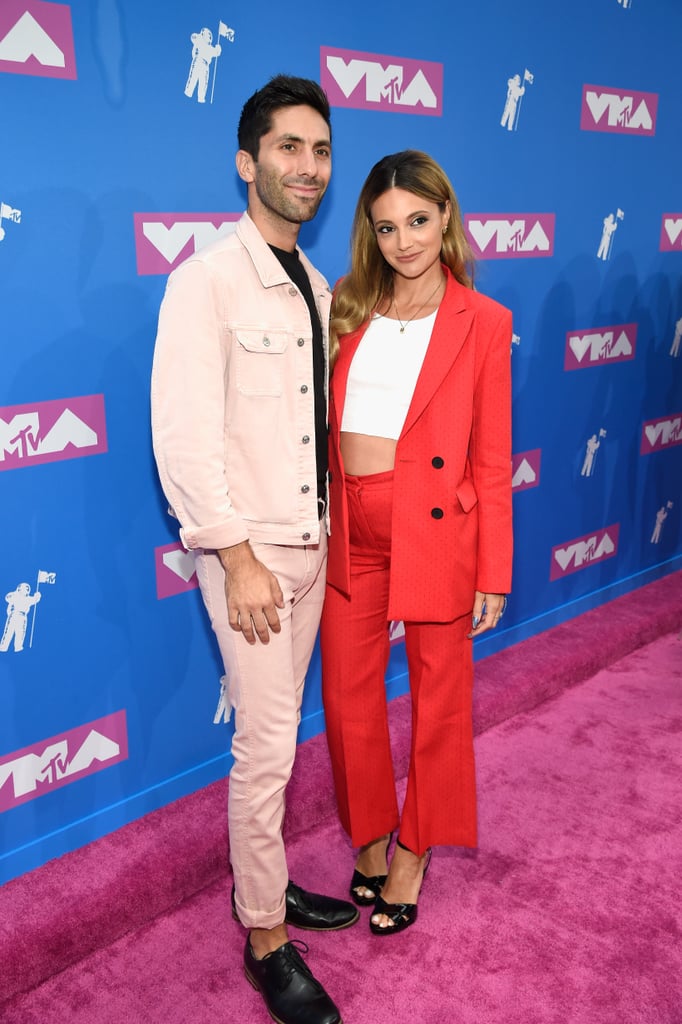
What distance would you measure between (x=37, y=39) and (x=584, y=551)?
2.76m

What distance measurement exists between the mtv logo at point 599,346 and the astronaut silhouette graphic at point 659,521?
0.78 metres

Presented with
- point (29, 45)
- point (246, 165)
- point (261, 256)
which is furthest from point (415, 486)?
point (29, 45)

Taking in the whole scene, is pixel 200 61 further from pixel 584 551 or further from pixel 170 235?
pixel 584 551

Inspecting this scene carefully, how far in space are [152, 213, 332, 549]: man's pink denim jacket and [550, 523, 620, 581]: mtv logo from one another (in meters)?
2.10

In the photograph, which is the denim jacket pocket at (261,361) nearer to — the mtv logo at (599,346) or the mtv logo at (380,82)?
the mtv logo at (380,82)

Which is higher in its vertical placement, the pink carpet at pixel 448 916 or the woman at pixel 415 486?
the woman at pixel 415 486

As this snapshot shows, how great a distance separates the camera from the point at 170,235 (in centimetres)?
225

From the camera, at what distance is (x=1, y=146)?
1930mm

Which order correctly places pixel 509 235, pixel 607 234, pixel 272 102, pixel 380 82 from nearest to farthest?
pixel 272 102 < pixel 380 82 < pixel 509 235 < pixel 607 234

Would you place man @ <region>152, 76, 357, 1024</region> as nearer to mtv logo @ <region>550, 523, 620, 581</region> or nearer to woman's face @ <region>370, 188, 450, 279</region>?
woman's face @ <region>370, 188, 450, 279</region>

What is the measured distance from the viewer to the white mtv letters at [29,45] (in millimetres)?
1896

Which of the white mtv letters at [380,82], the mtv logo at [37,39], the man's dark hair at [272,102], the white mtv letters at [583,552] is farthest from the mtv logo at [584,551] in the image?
the mtv logo at [37,39]

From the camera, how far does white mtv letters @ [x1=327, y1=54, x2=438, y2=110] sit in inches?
100

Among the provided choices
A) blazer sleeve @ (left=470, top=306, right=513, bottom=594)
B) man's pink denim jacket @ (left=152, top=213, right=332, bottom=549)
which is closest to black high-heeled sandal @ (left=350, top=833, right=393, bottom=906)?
blazer sleeve @ (left=470, top=306, right=513, bottom=594)
